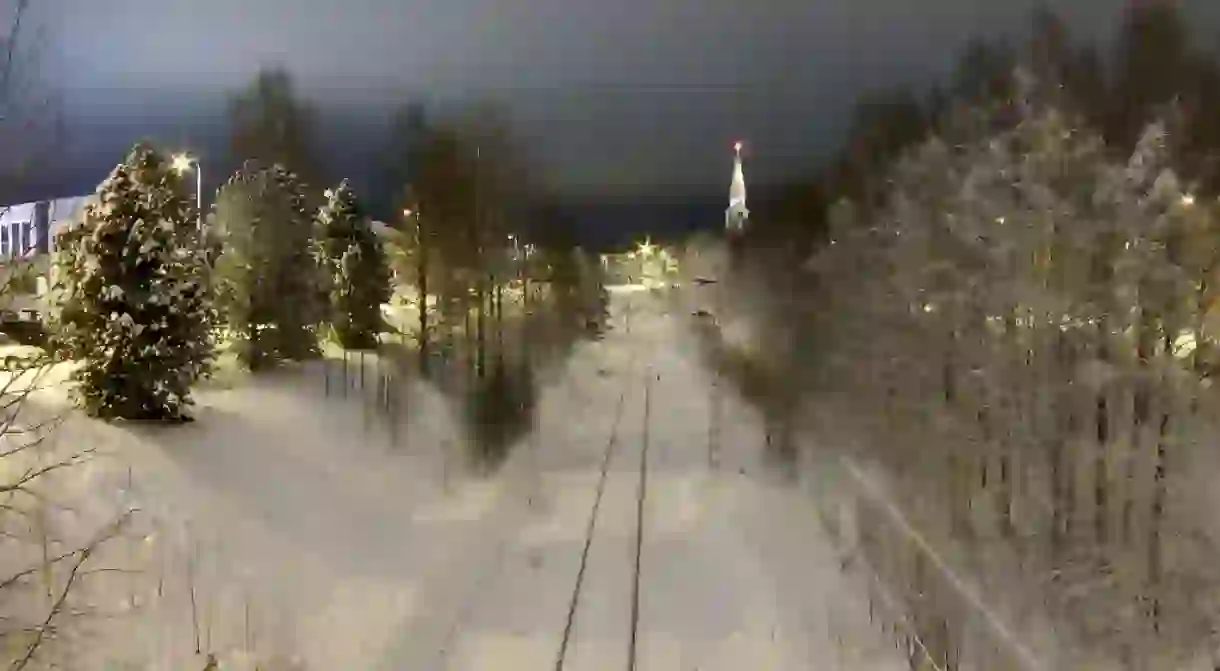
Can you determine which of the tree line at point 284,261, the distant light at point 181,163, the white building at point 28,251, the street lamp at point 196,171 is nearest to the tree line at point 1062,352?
the white building at point 28,251

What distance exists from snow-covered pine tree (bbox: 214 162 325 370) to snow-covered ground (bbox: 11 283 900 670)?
124 cm

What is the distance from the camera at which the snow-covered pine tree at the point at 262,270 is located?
78.9ft

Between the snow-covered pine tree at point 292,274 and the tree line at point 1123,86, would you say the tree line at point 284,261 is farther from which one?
the tree line at point 1123,86

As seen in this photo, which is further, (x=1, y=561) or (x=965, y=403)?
(x=965, y=403)

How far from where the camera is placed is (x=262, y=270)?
24.5 metres

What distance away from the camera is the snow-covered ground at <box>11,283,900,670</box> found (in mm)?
11297

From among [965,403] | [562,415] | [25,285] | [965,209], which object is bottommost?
[562,415]

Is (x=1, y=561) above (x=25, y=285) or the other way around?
the other way around

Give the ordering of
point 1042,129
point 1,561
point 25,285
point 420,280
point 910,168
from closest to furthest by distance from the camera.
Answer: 1. point 25,285
2. point 1,561
3. point 1042,129
4. point 910,168
5. point 420,280

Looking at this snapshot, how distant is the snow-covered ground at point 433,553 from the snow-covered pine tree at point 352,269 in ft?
20.0

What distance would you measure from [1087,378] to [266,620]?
10.1 m

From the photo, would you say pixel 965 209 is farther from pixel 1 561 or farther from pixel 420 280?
pixel 420 280

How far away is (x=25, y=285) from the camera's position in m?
6.20

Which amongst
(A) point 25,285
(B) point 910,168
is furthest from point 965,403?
(A) point 25,285
